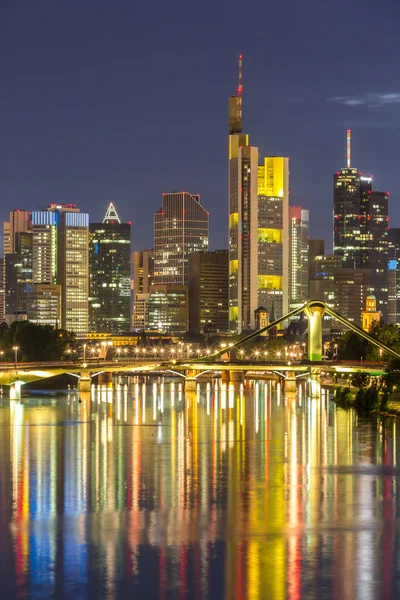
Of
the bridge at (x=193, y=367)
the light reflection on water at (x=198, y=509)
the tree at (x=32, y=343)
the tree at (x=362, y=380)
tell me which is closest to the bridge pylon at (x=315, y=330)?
the bridge at (x=193, y=367)

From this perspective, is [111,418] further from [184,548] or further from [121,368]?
[184,548]

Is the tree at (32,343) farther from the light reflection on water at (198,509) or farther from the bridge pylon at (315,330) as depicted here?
the light reflection on water at (198,509)

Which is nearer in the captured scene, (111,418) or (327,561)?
(327,561)

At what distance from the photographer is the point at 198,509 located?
5019cm

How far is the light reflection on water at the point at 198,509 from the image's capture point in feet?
124

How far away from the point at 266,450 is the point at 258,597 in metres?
37.3

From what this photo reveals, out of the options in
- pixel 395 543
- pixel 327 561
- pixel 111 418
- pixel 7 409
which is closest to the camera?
pixel 327 561

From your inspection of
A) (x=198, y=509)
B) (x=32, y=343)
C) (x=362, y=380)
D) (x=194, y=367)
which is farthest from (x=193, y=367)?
(x=198, y=509)

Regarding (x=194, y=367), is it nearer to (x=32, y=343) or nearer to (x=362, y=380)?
(x=362, y=380)

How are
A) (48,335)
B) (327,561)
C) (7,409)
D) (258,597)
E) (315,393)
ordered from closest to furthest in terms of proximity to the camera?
(258,597)
(327,561)
(7,409)
(315,393)
(48,335)

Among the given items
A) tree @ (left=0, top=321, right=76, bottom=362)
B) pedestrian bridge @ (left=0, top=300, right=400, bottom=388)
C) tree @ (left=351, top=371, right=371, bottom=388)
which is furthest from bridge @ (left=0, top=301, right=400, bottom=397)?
tree @ (left=0, top=321, right=76, bottom=362)

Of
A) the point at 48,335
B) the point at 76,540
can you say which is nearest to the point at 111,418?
the point at 76,540

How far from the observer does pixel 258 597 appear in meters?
35.6

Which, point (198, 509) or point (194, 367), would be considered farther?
point (194, 367)
